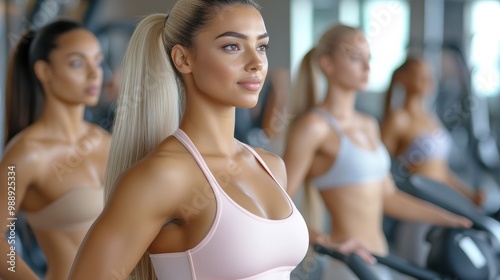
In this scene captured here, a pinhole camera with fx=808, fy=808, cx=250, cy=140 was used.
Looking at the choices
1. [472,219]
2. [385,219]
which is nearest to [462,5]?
[385,219]

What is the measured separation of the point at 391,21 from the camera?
711 cm

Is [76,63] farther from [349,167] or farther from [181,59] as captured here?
[349,167]

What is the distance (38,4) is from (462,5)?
4.70 metres

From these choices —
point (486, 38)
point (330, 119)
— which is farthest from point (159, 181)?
point (486, 38)

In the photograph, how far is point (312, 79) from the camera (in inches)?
113

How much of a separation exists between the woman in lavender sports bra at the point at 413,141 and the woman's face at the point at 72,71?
6.31ft

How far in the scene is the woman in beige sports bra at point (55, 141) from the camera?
6.93ft

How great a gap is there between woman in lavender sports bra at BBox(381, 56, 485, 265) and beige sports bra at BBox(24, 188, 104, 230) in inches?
76.6

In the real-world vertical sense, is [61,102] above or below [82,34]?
below

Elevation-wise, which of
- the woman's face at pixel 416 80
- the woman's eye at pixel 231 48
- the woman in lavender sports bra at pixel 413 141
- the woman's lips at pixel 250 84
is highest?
the woman's eye at pixel 231 48

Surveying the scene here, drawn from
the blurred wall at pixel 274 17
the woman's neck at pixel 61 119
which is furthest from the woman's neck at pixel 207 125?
the blurred wall at pixel 274 17

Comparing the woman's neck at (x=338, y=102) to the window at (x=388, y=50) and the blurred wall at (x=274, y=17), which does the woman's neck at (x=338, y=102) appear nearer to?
the blurred wall at (x=274, y=17)

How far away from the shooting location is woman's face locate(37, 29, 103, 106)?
223 centimetres

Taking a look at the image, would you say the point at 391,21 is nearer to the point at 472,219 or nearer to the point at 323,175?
the point at 323,175
